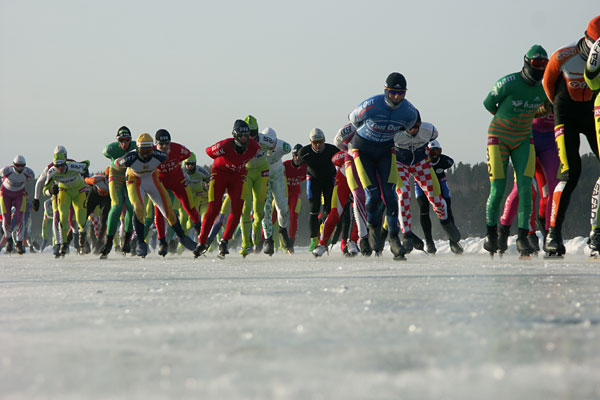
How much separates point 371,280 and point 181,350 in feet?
8.26

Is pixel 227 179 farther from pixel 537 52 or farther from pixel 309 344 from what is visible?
pixel 309 344

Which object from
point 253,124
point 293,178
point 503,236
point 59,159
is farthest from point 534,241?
point 59,159

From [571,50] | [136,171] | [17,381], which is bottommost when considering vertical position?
[17,381]

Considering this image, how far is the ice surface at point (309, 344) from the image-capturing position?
1.41 m

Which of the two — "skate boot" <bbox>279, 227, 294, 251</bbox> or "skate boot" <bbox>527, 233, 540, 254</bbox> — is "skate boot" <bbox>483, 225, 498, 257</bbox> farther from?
"skate boot" <bbox>279, 227, 294, 251</bbox>

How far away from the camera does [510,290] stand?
3.37 m

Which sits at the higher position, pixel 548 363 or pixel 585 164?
pixel 585 164

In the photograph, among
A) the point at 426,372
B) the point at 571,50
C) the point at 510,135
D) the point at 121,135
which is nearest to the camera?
the point at 426,372

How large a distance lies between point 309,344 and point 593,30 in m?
5.10

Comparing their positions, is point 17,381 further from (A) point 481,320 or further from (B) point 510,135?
(B) point 510,135

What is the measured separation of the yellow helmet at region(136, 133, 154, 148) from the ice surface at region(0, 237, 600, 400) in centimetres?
688

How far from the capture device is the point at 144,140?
33.6ft

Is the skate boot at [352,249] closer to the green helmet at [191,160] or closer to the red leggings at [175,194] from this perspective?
the red leggings at [175,194]

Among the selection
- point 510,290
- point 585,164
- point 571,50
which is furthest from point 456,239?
point 585,164
